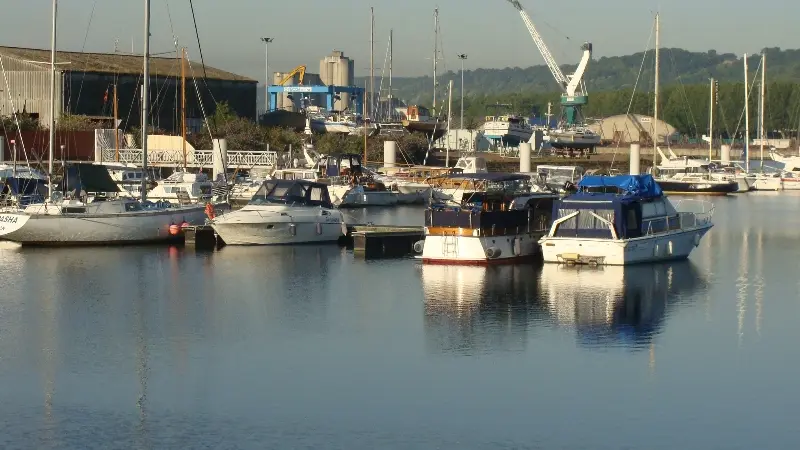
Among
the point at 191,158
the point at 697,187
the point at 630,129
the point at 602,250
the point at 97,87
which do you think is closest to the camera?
the point at 602,250

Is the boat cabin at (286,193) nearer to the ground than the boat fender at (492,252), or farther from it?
farther from it

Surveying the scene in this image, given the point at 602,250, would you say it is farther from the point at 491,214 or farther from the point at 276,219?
the point at 276,219

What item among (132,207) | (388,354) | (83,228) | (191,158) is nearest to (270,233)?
(132,207)

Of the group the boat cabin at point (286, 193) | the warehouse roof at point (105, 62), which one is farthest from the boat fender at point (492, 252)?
the warehouse roof at point (105, 62)

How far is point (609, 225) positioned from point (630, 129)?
435 feet

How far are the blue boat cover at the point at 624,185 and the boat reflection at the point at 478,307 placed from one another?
10.9 ft

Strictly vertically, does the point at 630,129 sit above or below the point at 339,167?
above

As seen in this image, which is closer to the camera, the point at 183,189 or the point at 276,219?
the point at 276,219

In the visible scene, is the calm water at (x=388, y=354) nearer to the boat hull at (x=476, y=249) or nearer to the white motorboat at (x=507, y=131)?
the boat hull at (x=476, y=249)

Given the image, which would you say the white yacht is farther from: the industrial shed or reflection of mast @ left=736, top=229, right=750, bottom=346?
the industrial shed

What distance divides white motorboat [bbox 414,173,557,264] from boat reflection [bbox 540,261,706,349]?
5.82ft

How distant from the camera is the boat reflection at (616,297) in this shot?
1270 inches

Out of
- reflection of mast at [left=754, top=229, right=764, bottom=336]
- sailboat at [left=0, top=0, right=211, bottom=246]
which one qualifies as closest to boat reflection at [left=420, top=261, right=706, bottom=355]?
reflection of mast at [left=754, top=229, right=764, bottom=336]

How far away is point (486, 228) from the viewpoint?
42.5 m
